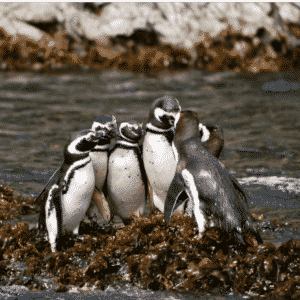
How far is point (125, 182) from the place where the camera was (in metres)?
3.62

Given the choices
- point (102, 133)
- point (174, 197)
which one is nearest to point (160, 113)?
point (102, 133)

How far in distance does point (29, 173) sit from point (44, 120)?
307 centimetres

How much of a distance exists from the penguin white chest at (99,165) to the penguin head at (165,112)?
429mm

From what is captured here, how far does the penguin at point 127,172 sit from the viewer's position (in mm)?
3576

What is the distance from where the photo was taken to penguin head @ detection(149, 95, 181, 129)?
3.50 meters

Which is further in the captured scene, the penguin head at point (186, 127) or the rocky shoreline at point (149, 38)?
the rocky shoreline at point (149, 38)

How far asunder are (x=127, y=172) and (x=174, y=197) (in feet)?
1.78

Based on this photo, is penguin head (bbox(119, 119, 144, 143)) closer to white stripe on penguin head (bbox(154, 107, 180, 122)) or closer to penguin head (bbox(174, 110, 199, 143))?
white stripe on penguin head (bbox(154, 107, 180, 122))

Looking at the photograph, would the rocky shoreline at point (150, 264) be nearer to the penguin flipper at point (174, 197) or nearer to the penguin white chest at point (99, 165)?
the penguin flipper at point (174, 197)

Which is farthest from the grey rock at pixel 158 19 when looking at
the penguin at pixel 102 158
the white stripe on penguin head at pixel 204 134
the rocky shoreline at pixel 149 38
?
the penguin at pixel 102 158

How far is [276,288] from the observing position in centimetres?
294

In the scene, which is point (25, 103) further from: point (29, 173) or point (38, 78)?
point (29, 173)

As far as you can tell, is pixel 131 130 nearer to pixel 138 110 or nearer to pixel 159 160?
pixel 159 160

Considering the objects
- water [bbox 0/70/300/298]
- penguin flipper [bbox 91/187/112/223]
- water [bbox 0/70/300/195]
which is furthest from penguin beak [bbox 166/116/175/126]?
water [bbox 0/70/300/195]
